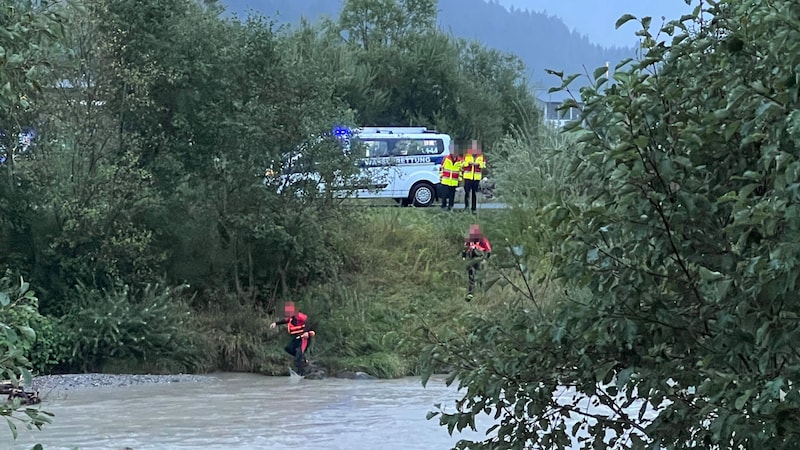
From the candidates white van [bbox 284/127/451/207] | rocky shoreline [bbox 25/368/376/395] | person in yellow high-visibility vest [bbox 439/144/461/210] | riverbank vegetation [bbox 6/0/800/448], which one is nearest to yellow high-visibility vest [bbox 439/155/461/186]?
person in yellow high-visibility vest [bbox 439/144/461/210]

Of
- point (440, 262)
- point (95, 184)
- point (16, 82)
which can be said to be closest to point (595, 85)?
point (16, 82)

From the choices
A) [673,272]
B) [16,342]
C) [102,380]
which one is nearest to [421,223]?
[102,380]

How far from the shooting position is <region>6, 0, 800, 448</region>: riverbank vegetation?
3.12m

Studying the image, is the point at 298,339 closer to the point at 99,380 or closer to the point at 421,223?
the point at 99,380

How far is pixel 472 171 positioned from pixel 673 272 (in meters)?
21.0

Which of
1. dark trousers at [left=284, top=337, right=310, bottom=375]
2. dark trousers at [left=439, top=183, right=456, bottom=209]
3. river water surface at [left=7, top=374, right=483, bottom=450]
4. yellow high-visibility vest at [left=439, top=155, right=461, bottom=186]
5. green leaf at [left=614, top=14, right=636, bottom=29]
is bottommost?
river water surface at [left=7, top=374, right=483, bottom=450]

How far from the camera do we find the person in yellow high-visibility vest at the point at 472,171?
24.2 m

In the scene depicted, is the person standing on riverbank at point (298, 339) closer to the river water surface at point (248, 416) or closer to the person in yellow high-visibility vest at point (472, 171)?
the river water surface at point (248, 416)

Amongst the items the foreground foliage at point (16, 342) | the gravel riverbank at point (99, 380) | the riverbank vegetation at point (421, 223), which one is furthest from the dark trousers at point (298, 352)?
the foreground foliage at point (16, 342)

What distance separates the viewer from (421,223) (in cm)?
2294

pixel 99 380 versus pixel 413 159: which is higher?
pixel 413 159

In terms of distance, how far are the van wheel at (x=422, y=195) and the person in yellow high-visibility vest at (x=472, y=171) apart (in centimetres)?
341

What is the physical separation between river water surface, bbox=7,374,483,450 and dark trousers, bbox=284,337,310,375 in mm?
Result: 347

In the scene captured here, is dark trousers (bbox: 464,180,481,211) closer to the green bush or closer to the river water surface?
the river water surface
